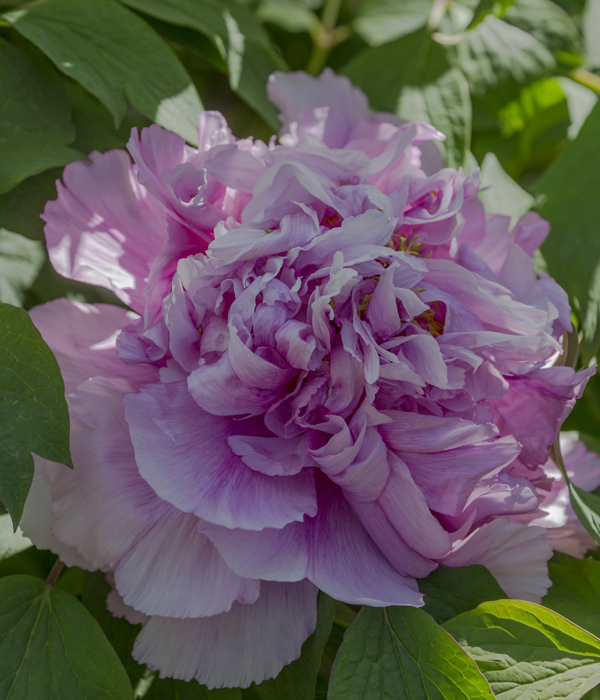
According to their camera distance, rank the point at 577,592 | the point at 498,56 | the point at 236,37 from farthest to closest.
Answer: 1. the point at 498,56
2. the point at 236,37
3. the point at 577,592

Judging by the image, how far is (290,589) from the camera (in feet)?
1.36

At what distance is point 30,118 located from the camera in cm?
51

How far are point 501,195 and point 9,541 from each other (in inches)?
21.5

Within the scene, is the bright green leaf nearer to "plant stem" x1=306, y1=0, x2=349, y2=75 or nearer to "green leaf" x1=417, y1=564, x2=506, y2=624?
"plant stem" x1=306, y1=0, x2=349, y2=75

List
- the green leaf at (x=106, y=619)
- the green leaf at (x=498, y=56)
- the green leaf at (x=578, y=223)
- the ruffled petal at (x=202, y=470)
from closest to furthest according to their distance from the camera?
1. the ruffled petal at (x=202, y=470)
2. the green leaf at (x=106, y=619)
3. the green leaf at (x=578, y=223)
4. the green leaf at (x=498, y=56)

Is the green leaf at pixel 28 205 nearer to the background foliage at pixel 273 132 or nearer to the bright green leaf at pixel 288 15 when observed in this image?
the background foliage at pixel 273 132

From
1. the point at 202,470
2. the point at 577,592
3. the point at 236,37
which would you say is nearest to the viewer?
the point at 202,470

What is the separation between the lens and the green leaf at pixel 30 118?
477mm

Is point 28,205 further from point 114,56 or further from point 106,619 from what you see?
point 106,619

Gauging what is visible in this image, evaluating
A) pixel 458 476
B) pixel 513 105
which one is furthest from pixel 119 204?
pixel 513 105

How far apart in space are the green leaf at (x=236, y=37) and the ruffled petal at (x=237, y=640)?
1.34 ft

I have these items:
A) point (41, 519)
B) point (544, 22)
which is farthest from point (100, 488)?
point (544, 22)

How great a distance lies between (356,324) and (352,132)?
0.23 metres

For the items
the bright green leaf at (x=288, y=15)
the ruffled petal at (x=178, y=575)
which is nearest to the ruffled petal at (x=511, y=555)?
the ruffled petal at (x=178, y=575)
